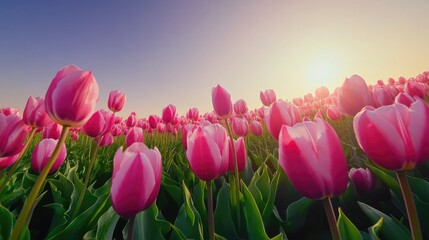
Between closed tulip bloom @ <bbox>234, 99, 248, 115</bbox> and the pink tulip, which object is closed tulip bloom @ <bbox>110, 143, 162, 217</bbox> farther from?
the pink tulip

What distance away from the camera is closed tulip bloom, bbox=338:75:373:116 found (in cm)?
221

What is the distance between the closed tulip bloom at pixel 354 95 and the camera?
2.21 metres

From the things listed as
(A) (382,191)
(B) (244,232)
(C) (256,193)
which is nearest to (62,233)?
(B) (244,232)

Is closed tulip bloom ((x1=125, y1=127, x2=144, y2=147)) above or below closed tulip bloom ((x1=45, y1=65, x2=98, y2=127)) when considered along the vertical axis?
below

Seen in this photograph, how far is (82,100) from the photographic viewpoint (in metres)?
1.03

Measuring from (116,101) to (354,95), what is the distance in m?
2.39

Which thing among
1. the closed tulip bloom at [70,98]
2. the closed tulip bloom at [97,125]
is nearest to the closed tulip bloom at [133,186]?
the closed tulip bloom at [70,98]

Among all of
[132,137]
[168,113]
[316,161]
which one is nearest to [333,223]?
[316,161]

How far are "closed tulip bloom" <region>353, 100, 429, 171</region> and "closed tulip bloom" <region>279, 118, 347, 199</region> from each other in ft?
0.34

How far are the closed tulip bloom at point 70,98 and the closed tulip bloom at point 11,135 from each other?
359mm

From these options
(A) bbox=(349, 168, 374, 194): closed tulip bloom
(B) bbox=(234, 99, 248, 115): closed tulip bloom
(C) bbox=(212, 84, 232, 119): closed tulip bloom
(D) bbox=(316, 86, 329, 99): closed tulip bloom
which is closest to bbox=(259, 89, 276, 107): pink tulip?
(B) bbox=(234, 99, 248, 115): closed tulip bloom

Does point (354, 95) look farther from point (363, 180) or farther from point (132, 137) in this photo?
point (132, 137)

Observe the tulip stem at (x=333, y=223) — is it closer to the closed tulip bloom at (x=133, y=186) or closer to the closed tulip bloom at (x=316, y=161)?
the closed tulip bloom at (x=316, y=161)

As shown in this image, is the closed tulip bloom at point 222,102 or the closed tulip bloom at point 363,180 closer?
the closed tulip bloom at point 363,180
